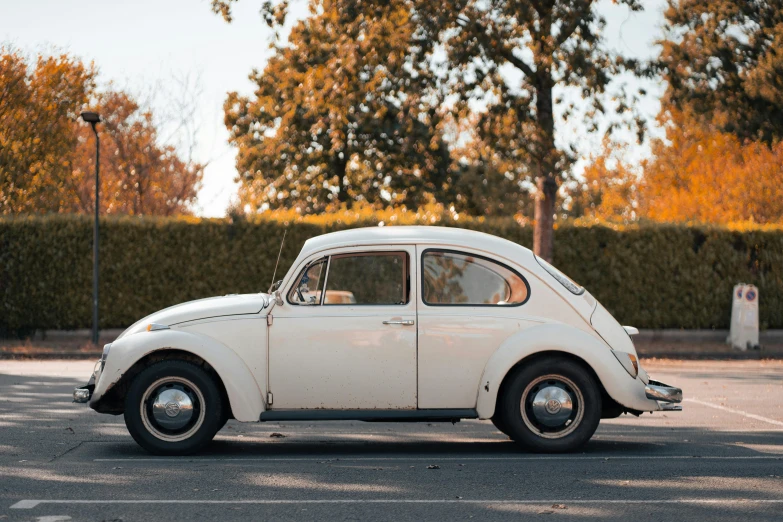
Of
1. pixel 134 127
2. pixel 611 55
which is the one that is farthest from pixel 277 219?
pixel 134 127

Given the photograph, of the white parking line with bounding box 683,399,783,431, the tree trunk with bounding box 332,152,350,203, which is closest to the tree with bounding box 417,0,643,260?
the white parking line with bounding box 683,399,783,431

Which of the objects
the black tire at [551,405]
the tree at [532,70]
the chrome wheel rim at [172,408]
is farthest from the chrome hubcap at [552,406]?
the tree at [532,70]

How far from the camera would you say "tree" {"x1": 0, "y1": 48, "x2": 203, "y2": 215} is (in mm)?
31281

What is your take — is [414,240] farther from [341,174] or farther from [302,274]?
[341,174]

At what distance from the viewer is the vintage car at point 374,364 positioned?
335 inches

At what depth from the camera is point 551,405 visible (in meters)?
8.62

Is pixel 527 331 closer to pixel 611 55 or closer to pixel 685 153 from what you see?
pixel 611 55

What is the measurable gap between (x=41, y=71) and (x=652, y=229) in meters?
19.1

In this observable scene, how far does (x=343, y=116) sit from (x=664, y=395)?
57.3 feet

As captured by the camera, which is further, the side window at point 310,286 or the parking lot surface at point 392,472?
the side window at point 310,286

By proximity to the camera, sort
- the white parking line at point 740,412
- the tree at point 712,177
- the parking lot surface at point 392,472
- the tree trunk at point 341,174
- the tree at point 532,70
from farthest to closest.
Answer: the tree trunk at point 341,174
the tree at point 712,177
the tree at point 532,70
the white parking line at point 740,412
the parking lot surface at point 392,472

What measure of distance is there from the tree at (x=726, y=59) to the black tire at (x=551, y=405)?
17.6 meters

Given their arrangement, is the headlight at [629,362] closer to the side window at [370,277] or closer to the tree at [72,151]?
the side window at [370,277]

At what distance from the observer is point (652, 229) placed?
25.5m
